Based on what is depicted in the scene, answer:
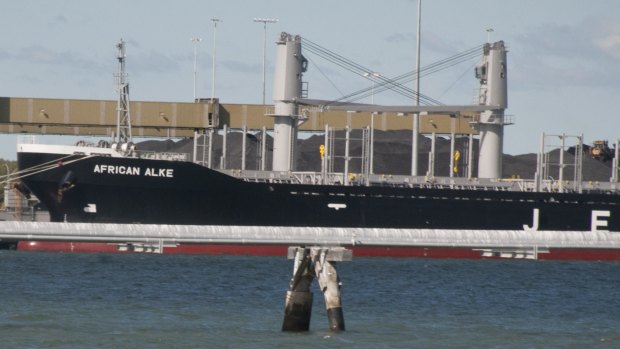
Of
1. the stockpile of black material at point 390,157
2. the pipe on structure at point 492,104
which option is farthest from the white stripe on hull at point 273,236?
the stockpile of black material at point 390,157

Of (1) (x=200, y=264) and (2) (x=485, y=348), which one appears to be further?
(1) (x=200, y=264)

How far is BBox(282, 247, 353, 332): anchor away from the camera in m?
24.6

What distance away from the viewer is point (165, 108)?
5931 centimetres

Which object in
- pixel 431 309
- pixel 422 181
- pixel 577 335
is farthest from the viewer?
pixel 422 181

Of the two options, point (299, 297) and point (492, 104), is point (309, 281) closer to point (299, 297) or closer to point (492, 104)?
point (299, 297)

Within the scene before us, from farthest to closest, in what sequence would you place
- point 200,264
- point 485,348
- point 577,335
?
point 200,264 < point 577,335 < point 485,348

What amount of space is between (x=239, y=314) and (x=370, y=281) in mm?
10918

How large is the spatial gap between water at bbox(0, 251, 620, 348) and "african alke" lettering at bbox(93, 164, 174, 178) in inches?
148

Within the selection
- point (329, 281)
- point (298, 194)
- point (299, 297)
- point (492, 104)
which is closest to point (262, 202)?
point (298, 194)

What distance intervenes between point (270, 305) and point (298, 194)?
68.1 feet

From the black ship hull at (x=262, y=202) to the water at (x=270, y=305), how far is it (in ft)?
10.3

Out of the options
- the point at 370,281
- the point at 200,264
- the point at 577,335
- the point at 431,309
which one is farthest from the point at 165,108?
the point at 577,335

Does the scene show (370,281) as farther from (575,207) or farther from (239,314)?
(575,207)

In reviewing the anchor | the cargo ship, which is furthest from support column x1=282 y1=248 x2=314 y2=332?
the cargo ship
